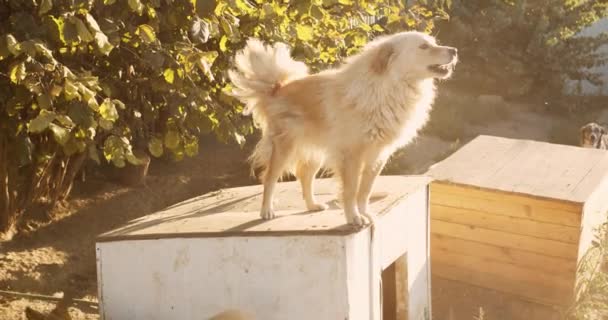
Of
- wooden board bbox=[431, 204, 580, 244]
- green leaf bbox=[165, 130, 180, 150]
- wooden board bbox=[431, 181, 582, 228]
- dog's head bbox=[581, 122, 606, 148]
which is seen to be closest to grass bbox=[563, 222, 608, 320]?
wooden board bbox=[431, 204, 580, 244]

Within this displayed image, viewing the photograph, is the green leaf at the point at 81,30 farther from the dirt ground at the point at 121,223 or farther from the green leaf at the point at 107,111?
the dirt ground at the point at 121,223

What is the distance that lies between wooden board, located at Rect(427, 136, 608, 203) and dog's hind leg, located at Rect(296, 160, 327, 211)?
1394mm

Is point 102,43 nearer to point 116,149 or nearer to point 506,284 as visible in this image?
point 116,149

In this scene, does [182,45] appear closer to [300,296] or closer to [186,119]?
[186,119]

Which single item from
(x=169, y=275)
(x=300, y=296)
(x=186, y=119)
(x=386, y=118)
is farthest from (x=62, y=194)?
(x=386, y=118)

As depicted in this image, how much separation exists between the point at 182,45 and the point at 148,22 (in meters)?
0.44

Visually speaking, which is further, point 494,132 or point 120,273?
point 494,132

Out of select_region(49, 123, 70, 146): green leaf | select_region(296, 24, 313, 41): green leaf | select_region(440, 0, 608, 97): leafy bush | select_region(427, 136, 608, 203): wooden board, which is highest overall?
select_region(440, 0, 608, 97): leafy bush

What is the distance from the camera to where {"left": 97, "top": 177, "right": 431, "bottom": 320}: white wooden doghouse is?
10.8 feet

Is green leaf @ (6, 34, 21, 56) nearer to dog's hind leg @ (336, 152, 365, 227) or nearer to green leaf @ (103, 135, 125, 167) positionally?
green leaf @ (103, 135, 125, 167)

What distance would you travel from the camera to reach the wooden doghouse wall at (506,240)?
463 centimetres

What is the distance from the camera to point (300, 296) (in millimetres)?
3369

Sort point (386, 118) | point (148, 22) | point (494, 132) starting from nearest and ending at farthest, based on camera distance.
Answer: point (386, 118)
point (148, 22)
point (494, 132)

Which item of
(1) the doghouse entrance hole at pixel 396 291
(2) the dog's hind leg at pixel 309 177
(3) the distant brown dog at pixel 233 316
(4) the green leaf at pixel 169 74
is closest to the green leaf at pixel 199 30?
(4) the green leaf at pixel 169 74
